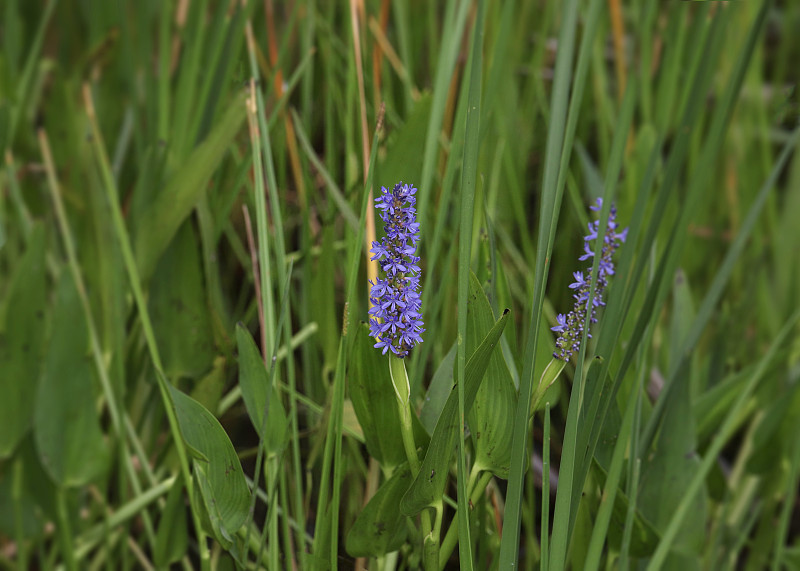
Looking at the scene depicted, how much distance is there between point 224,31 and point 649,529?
62 cm

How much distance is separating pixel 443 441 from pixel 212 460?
0.15 meters

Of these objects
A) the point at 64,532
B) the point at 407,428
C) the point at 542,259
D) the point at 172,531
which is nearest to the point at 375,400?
the point at 407,428

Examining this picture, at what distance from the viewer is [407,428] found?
1.33 ft

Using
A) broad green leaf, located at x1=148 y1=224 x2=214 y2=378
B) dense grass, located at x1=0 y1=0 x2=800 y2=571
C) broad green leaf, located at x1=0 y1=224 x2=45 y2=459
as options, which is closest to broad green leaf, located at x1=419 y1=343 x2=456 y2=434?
dense grass, located at x1=0 y1=0 x2=800 y2=571

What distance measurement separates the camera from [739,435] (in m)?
0.87

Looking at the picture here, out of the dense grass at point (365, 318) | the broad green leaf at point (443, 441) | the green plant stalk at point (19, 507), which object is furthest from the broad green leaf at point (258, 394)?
the green plant stalk at point (19, 507)

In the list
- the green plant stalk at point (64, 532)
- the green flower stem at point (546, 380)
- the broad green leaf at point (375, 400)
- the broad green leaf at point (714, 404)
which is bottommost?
the green plant stalk at point (64, 532)

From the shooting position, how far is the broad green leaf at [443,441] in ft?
1.19

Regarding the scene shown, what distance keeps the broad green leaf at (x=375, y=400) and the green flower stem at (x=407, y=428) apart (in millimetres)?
11

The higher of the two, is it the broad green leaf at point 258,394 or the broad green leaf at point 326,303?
the broad green leaf at point 326,303

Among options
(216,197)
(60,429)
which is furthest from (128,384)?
(216,197)

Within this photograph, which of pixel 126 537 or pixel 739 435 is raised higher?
pixel 739 435

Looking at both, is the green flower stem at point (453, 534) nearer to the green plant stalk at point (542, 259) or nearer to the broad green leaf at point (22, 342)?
the green plant stalk at point (542, 259)

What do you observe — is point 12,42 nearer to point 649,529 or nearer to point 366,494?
point 366,494
